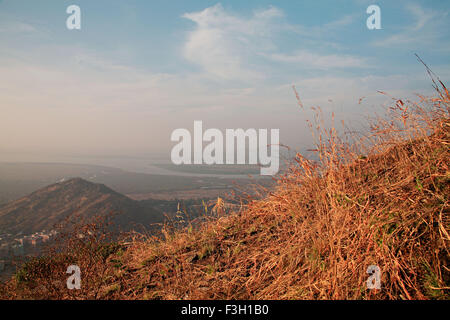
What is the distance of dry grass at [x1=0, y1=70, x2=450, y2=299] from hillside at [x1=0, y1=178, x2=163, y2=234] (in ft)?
113

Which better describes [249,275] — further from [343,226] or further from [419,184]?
[419,184]

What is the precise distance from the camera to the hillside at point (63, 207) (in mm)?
39562

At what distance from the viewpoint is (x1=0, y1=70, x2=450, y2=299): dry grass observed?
6.97ft

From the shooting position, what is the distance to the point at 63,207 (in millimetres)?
46906

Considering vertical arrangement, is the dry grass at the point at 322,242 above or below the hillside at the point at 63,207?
above

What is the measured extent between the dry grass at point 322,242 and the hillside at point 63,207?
113ft

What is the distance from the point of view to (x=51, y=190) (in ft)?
172

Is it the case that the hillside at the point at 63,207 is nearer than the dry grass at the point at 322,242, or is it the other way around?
the dry grass at the point at 322,242

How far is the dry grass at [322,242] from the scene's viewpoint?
2.12 m

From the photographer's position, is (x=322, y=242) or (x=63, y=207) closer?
(x=322, y=242)

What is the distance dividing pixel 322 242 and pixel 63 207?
→ 55.4 metres

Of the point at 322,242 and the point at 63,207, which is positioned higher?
the point at 322,242

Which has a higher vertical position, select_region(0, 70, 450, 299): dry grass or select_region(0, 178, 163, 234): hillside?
select_region(0, 70, 450, 299): dry grass

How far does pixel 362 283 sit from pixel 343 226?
0.53 metres
